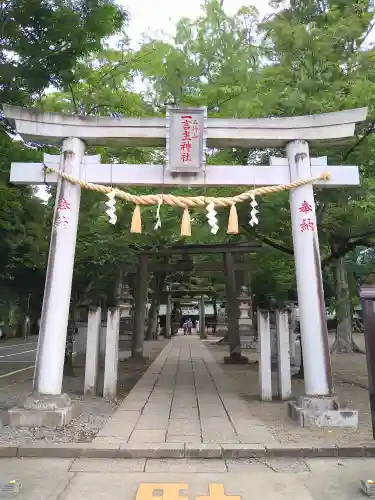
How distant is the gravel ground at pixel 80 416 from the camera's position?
5.72 metres

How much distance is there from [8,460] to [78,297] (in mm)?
7731

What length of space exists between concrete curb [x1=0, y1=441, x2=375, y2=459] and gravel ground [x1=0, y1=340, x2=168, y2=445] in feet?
1.04

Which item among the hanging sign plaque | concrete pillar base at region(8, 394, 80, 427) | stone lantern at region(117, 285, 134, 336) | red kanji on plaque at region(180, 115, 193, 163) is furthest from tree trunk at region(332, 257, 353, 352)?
concrete pillar base at region(8, 394, 80, 427)

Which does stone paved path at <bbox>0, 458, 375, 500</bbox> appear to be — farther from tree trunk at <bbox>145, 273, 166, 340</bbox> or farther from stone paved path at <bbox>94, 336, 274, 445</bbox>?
tree trunk at <bbox>145, 273, 166, 340</bbox>

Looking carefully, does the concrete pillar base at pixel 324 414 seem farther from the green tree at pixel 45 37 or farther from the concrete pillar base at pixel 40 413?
the green tree at pixel 45 37

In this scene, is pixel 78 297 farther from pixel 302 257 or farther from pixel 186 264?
pixel 302 257

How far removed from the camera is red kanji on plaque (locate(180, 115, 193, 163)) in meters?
7.12

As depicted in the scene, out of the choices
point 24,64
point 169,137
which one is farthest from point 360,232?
point 24,64

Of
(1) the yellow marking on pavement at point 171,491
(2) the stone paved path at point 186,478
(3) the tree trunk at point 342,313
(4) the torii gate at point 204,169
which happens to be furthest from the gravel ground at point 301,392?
(3) the tree trunk at point 342,313

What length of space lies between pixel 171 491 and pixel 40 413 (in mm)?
2932

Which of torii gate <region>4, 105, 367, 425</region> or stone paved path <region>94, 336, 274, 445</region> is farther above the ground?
torii gate <region>4, 105, 367, 425</region>

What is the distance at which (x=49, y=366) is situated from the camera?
21.7 feet

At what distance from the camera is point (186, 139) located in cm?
717

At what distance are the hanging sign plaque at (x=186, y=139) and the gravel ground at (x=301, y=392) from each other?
4.36 m
